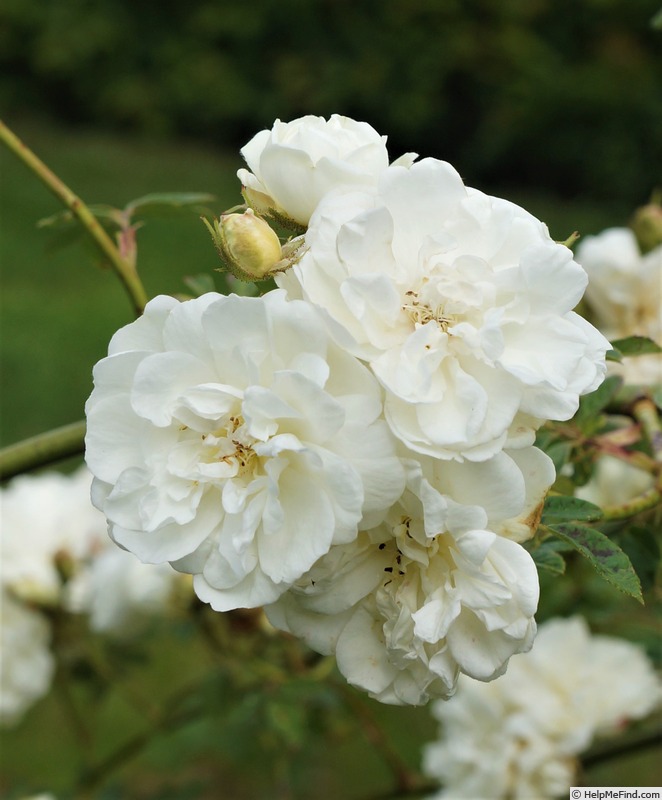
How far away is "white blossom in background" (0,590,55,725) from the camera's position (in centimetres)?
125

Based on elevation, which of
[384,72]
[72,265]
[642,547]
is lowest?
[72,265]

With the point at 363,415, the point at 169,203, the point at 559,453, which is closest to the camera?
the point at 363,415

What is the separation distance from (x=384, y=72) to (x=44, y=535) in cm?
609

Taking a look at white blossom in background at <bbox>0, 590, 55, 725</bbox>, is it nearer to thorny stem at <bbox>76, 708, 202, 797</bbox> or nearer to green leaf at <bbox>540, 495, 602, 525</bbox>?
thorny stem at <bbox>76, 708, 202, 797</bbox>

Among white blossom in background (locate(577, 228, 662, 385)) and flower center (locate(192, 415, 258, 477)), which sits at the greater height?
flower center (locate(192, 415, 258, 477))

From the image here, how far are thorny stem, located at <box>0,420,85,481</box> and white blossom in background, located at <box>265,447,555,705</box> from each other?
22 cm

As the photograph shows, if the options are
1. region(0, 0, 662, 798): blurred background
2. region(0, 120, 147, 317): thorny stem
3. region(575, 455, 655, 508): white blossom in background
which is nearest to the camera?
region(0, 120, 147, 317): thorny stem

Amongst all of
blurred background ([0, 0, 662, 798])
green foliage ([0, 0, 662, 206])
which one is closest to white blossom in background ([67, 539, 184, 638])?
blurred background ([0, 0, 662, 798])

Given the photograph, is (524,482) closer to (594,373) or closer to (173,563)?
(594,373)

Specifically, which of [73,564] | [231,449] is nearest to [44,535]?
[73,564]

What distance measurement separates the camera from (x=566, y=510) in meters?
0.61

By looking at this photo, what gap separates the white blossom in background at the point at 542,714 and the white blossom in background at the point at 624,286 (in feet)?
1.04

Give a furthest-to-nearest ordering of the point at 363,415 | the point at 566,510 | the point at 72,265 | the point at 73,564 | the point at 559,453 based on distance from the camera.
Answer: the point at 72,265, the point at 73,564, the point at 559,453, the point at 566,510, the point at 363,415

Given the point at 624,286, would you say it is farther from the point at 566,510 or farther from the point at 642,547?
the point at 566,510
